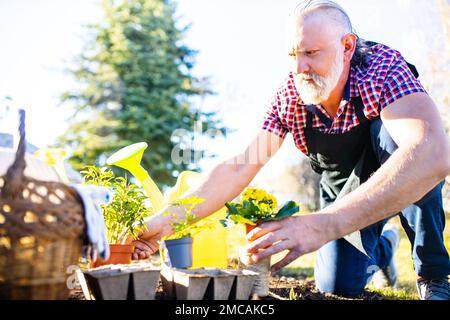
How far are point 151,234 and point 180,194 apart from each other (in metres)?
0.56

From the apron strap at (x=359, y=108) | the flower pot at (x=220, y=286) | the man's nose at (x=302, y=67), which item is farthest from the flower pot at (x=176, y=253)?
the apron strap at (x=359, y=108)

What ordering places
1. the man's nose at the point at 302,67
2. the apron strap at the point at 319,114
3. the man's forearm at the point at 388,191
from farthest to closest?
the apron strap at the point at 319,114 → the man's nose at the point at 302,67 → the man's forearm at the point at 388,191

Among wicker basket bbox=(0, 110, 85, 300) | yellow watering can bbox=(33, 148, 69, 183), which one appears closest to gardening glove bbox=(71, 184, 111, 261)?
wicker basket bbox=(0, 110, 85, 300)

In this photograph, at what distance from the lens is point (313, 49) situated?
2.19m

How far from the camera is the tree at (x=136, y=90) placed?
14.7 meters

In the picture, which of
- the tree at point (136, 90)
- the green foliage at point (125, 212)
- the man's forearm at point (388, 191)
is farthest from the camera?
the tree at point (136, 90)

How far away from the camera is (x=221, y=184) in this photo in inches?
91.6

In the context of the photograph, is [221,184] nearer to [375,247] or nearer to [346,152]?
[346,152]

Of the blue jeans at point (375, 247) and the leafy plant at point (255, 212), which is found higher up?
the leafy plant at point (255, 212)

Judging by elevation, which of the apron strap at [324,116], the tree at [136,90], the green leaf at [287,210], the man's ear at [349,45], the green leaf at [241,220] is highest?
the tree at [136,90]

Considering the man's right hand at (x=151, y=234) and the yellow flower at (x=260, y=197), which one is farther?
the man's right hand at (x=151, y=234)

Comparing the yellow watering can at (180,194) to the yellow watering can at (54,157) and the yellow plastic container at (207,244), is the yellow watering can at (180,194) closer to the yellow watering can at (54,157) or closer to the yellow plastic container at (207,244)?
the yellow plastic container at (207,244)
